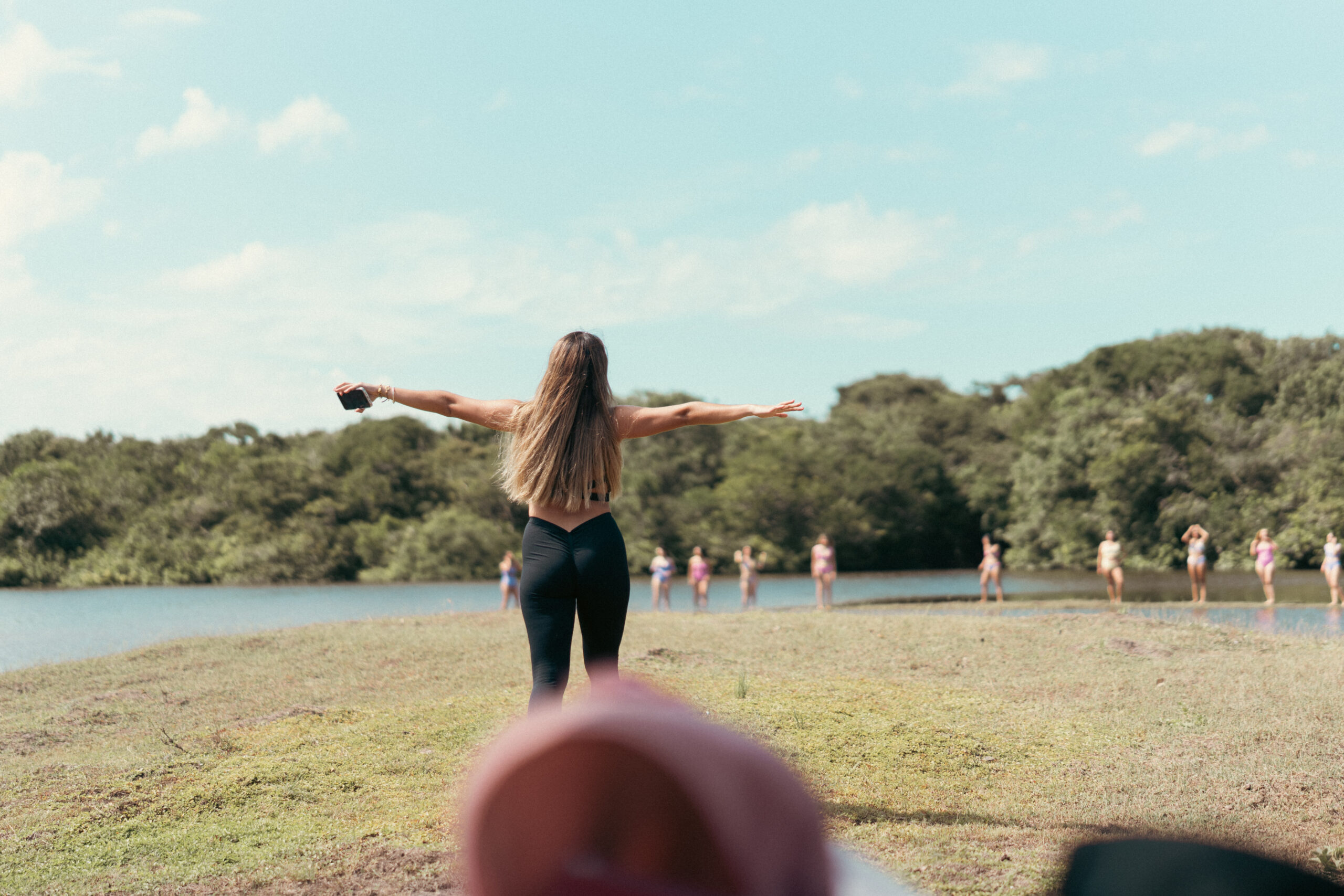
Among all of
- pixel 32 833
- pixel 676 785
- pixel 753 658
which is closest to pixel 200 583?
pixel 753 658

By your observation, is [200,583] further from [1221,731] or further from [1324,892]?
[1324,892]

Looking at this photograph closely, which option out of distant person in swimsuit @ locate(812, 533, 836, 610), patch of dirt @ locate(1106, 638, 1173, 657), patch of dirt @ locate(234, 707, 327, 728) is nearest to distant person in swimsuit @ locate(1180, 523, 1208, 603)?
distant person in swimsuit @ locate(812, 533, 836, 610)

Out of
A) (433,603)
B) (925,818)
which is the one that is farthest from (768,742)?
(433,603)

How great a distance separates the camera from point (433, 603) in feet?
109

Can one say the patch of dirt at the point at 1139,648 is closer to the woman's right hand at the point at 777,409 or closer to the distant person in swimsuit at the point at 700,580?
the woman's right hand at the point at 777,409

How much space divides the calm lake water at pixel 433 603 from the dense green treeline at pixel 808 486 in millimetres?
4535

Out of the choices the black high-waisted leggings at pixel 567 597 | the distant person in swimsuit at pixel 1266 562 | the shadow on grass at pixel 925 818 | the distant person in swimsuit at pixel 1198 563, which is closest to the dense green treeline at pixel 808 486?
the distant person in swimsuit at pixel 1266 562

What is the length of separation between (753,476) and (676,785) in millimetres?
56050

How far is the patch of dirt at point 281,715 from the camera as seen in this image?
25.4 feet

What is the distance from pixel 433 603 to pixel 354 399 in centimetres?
3026

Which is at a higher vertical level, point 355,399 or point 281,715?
point 355,399

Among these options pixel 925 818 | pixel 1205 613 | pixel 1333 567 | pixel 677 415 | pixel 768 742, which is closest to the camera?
pixel 768 742

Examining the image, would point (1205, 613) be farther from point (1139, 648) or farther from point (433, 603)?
point (433, 603)

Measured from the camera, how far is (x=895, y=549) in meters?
58.8
